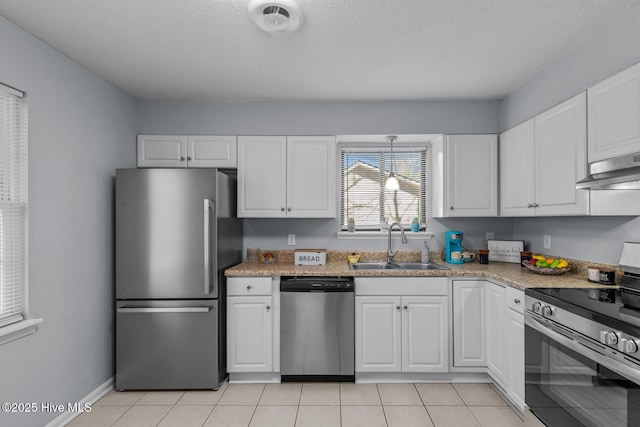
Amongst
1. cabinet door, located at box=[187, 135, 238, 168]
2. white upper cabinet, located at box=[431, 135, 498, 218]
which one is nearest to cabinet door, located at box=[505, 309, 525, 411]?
white upper cabinet, located at box=[431, 135, 498, 218]

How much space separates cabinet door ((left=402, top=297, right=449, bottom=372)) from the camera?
286 cm

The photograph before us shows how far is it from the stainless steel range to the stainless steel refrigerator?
7.13 feet

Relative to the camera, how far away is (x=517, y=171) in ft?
9.42

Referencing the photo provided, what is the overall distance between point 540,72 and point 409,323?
220 cm

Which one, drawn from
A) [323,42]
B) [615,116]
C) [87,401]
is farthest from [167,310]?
[615,116]

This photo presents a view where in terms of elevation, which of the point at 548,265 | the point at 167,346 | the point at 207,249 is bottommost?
the point at 167,346

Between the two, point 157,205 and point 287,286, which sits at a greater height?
point 157,205

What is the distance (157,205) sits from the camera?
2.76 metres

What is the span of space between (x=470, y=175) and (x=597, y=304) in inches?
68.3

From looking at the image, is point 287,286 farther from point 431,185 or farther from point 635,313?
point 635,313

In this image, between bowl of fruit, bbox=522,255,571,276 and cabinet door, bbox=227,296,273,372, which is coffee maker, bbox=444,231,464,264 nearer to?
bowl of fruit, bbox=522,255,571,276

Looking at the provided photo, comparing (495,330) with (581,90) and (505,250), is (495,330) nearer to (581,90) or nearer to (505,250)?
(505,250)

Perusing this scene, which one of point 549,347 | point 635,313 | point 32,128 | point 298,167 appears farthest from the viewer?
point 298,167

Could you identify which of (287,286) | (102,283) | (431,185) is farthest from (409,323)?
(102,283)
